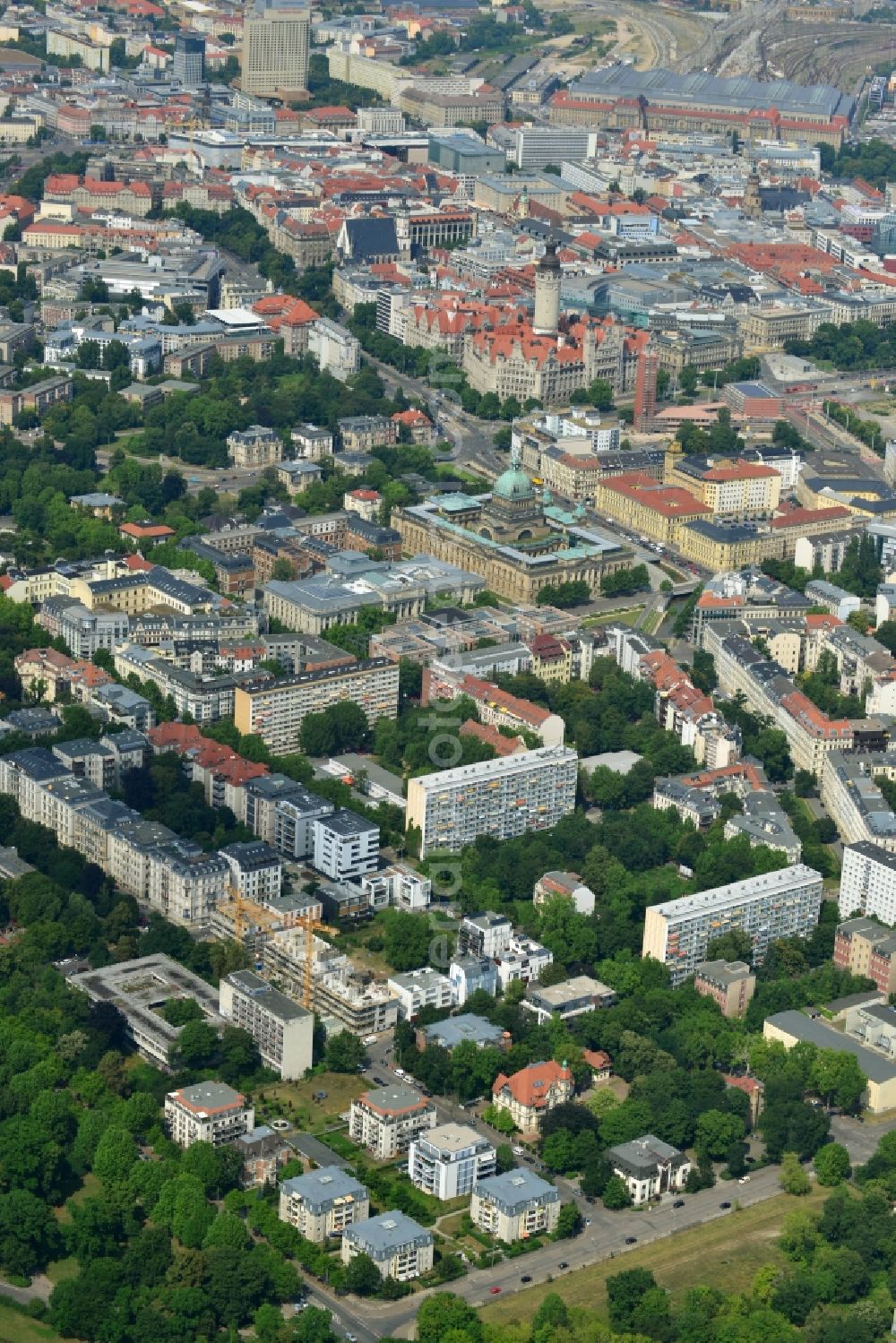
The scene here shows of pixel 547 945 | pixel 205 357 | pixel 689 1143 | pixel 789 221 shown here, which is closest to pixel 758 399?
pixel 205 357

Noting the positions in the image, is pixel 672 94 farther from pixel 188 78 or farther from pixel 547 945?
pixel 547 945

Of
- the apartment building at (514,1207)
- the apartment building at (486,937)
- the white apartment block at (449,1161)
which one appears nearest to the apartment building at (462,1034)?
the apartment building at (486,937)

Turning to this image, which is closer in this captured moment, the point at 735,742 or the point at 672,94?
the point at 735,742

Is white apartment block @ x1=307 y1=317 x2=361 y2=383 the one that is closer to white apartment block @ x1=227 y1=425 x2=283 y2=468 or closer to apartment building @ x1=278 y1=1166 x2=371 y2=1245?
white apartment block @ x1=227 y1=425 x2=283 y2=468

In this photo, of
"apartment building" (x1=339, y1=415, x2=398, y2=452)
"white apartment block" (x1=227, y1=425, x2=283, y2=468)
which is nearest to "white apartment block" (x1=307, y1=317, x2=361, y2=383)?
"apartment building" (x1=339, y1=415, x2=398, y2=452)

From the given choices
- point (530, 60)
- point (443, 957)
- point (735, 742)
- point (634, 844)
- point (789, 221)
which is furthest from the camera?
point (530, 60)
